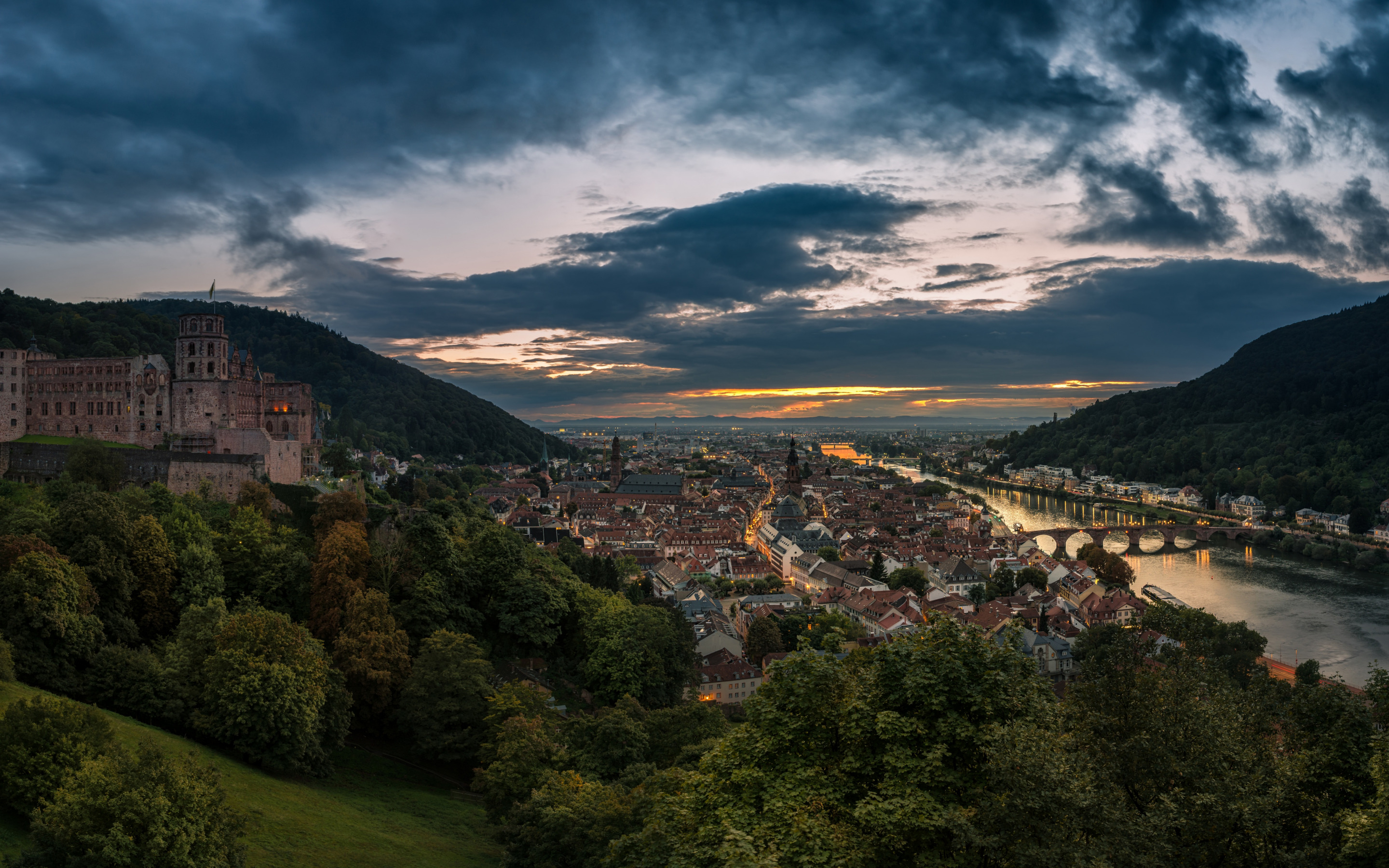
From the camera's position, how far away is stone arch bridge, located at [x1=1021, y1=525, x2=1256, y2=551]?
69.6 metres

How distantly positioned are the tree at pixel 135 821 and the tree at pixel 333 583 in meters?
10.7

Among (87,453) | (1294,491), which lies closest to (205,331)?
(87,453)

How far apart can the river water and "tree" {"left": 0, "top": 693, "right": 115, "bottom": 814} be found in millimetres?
30024

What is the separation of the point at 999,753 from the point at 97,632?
58.2 feet

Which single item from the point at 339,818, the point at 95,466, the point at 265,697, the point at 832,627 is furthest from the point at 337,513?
the point at 832,627

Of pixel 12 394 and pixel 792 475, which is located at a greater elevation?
pixel 12 394

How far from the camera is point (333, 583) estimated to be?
21.4m

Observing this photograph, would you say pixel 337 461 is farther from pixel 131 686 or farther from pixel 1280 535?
pixel 1280 535

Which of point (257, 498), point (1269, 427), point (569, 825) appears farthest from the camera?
point (1269, 427)

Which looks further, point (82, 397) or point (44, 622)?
point (82, 397)

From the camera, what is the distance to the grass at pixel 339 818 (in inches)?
502

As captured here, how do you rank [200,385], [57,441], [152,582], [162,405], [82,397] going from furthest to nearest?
[200,385] → [162,405] → [82,397] → [57,441] → [152,582]

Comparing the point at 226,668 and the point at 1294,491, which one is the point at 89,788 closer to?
the point at 226,668

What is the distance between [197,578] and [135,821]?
1256 cm
